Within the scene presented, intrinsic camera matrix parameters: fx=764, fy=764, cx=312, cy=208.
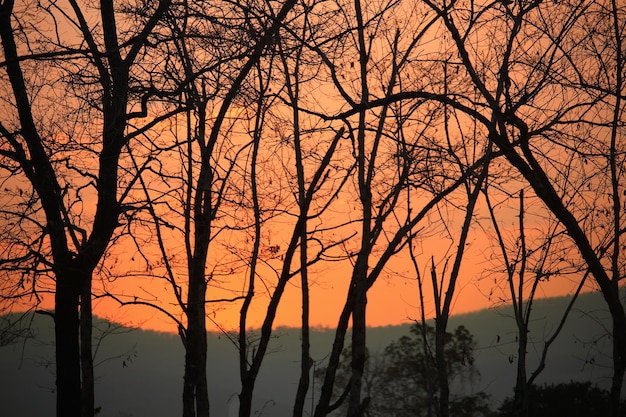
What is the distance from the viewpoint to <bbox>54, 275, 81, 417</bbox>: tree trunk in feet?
32.2

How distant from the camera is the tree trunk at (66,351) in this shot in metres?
9.82

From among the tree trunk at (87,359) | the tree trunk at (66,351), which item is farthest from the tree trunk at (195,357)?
the tree trunk at (87,359)

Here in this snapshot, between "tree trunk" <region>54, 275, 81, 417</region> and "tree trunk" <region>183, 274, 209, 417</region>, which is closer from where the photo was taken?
"tree trunk" <region>54, 275, 81, 417</region>

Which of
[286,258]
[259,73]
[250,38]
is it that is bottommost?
[286,258]

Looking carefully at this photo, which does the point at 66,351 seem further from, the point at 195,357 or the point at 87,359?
the point at 87,359

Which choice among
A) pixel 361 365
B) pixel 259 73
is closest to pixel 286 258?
pixel 361 365

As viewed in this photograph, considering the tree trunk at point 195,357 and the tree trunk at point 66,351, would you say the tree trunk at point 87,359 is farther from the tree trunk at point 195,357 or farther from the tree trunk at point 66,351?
the tree trunk at point 66,351

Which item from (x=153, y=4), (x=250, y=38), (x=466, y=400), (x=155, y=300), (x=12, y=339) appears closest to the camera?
(x=250, y=38)

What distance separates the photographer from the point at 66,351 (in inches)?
387

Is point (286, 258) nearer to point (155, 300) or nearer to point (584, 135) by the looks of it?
point (155, 300)

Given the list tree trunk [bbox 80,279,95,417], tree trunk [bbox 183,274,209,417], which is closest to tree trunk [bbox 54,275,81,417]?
tree trunk [bbox 183,274,209,417]

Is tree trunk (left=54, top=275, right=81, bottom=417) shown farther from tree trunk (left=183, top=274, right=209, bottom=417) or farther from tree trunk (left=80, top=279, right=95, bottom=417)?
tree trunk (left=80, top=279, right=95, bottom=417)

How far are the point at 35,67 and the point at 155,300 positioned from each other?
14.8 ft

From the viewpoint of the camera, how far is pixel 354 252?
11.9m
